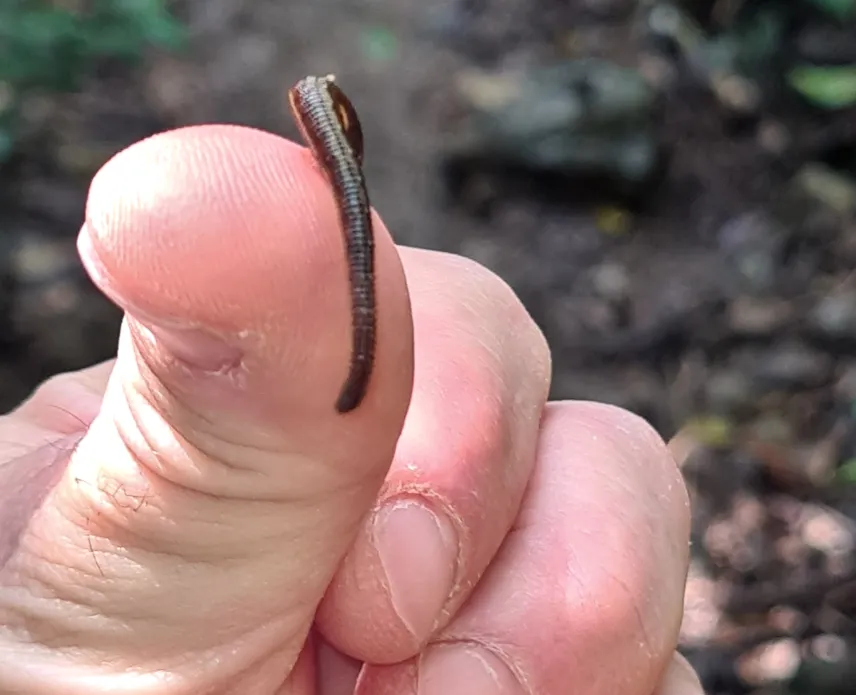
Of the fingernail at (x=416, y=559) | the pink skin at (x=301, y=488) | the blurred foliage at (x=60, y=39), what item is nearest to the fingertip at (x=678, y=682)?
the pink skin at (x=301, y=488)

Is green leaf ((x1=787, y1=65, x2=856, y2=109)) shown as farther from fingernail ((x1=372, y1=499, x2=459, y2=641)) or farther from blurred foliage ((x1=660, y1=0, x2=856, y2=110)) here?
fingernail ((x1=372, y1=499, x2=459, y2=641))

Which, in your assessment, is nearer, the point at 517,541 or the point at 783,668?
the point at 517,541

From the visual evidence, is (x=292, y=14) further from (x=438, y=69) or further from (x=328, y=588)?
(x=328, y=588)

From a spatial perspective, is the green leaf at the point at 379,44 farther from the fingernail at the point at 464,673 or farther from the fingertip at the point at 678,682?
the fingernail at the point at 464,673

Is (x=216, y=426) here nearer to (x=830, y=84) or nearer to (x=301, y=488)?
(x=301, y=488)

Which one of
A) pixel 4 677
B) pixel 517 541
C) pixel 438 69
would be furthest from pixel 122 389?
pixel 438 69

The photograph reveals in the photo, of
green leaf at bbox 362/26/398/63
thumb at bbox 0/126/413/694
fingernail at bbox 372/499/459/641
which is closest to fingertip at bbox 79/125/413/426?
thumb at bbox 0/126/413/694

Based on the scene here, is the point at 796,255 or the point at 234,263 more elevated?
the point at 234,263
